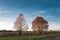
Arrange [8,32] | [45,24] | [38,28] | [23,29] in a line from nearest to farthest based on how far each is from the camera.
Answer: [8,32] → [23,29] → [38,28] → [45,24]

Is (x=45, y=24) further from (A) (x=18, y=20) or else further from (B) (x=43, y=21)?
(A) (x=18, y=20)

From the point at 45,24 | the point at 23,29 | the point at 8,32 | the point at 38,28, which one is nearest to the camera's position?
the point at 8,32

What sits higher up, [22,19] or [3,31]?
[22,19]

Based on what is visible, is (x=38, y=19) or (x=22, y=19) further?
(x=38, y=19)

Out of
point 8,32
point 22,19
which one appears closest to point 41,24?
point 22,19

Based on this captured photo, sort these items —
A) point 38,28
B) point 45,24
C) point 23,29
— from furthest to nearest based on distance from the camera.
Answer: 1. point 45,24
2. point 38,28
3. point 23,29

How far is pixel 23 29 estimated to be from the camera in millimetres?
39344

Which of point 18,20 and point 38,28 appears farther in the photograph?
point 38,28

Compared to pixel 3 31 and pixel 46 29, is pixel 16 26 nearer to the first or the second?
pixel 3 31

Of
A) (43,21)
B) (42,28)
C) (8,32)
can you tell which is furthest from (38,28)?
(8,32)

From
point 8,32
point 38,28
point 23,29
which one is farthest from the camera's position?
point 38,28

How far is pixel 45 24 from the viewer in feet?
177

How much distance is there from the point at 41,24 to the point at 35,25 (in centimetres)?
237

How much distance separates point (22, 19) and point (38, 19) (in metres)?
15.2
